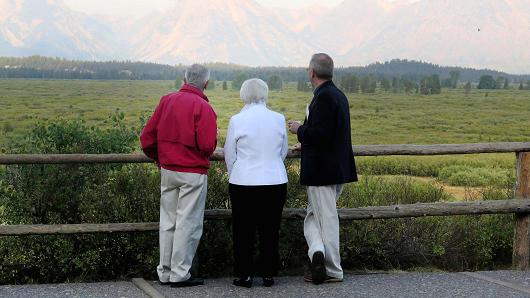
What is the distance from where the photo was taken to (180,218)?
17.6 feet

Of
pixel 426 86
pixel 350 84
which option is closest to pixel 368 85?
pixel 350 84

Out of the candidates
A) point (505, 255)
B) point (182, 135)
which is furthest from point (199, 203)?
point (505, 255)

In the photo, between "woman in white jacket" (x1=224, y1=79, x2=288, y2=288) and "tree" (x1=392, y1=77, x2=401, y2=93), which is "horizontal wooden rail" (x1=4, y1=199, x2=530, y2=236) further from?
"tree" (x1=392, y1=77, x2=401, y2=93)

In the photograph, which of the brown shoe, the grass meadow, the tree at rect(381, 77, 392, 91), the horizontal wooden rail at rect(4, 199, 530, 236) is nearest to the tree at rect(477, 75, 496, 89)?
the tree at rect(381, 77, 392, 91)

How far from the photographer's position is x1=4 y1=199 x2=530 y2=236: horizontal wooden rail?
5641mm

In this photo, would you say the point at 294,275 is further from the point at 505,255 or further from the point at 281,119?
the point at 505,255

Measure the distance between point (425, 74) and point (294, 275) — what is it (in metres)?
161

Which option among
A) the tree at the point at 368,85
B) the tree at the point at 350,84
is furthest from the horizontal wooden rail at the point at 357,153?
the tree at the point at 368,85

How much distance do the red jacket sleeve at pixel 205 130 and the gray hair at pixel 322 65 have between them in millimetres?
804

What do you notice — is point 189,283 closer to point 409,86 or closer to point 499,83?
point 409,86

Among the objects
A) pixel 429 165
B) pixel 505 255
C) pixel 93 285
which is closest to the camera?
pixel 93 285

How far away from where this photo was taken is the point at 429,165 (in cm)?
4962

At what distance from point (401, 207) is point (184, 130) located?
6.72ft

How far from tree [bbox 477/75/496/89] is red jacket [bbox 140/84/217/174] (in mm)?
162751
